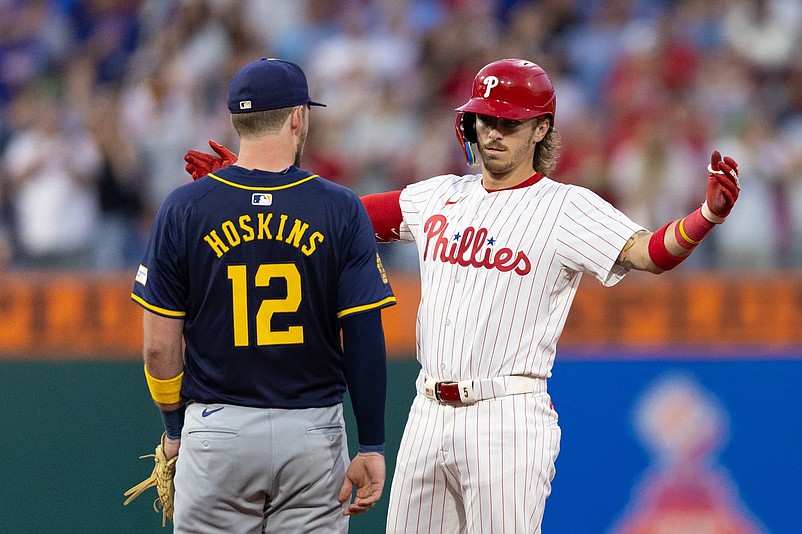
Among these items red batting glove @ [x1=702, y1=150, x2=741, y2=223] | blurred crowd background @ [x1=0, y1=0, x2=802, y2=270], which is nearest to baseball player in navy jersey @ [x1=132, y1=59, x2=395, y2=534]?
red batting glove @ [x1=702, y1=150, x2=741, y2=223]

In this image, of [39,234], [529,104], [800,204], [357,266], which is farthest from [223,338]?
[800,204]

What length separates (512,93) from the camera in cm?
372

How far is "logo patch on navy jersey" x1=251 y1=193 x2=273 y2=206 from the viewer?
3.13m

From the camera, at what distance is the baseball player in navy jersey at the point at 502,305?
3.54 meters

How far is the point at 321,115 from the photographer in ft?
25.5

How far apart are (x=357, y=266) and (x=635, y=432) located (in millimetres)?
1988

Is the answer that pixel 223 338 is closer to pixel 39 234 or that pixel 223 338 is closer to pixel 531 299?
pixel 531 299

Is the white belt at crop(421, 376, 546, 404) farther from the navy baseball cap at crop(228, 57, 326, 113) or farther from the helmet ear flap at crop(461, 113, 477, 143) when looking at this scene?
the navy baseball cap at crop(228, 57, 326, 113)

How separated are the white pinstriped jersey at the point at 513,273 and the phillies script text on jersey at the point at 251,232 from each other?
75 centimetres

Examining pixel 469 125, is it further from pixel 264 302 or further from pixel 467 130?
pixel 264 302

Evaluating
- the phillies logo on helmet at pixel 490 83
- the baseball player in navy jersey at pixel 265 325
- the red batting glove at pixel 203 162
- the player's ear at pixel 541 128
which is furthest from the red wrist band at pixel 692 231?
the red batting glove at pixel 203 162

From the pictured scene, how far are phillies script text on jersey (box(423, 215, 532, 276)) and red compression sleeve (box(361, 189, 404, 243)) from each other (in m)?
0.21

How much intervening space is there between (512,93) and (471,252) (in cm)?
54

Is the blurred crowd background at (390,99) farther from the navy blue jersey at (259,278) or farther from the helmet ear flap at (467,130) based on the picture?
the navy blue jersey at (259,278)
